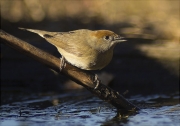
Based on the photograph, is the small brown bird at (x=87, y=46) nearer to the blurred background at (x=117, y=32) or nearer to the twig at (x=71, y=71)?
the twig at (x=71, y=71)

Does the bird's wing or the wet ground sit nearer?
the wet ground

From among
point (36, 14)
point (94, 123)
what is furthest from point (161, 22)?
point (94, 123)

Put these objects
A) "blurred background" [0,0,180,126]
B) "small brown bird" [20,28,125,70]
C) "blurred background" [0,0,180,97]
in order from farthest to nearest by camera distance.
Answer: "blurred background" [0,0,180,97]
"blurred background" [0,0,180,126]
"small brown bird" [20,28,125,70]

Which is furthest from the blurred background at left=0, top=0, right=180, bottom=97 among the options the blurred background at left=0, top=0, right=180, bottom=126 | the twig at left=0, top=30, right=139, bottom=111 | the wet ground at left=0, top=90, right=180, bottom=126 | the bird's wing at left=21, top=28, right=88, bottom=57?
the twig at left=0, top=30, right=139, bottom=111

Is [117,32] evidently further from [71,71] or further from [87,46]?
[71,71]

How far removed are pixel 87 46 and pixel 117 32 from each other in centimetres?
357

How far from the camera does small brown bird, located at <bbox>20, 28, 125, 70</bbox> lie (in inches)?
265

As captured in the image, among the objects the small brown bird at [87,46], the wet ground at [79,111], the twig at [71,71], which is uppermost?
the small brown bird at [87,46]

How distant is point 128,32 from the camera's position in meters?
10.5

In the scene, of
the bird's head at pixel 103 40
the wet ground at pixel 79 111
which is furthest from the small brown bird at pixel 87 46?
the wet ground at pixel 79 111

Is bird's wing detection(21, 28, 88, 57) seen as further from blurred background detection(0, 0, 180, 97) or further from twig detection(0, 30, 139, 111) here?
blurred background detection(0, 0, 180, 97)

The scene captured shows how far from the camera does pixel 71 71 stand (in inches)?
249

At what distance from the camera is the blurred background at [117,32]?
887cm

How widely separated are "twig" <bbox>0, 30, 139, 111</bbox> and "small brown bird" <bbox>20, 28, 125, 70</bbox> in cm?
22
